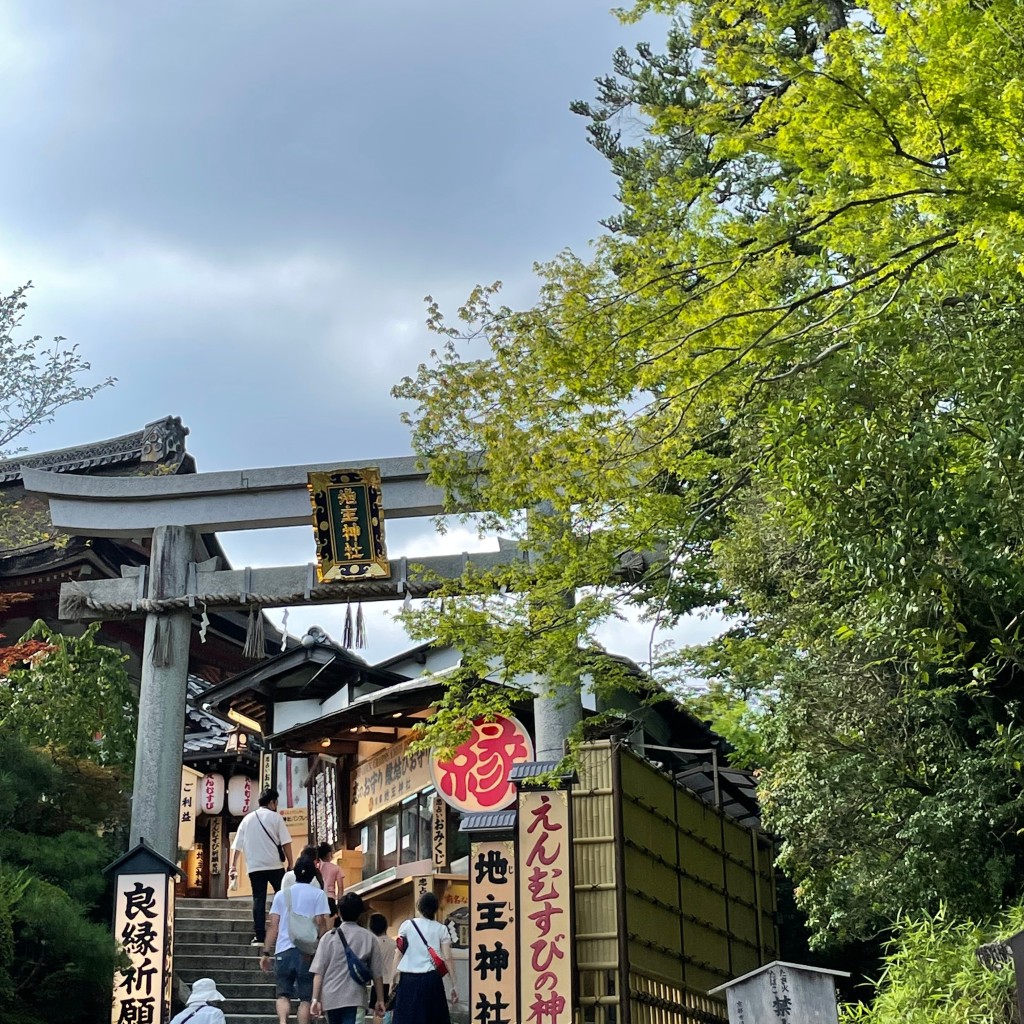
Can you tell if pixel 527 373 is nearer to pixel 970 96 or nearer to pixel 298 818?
pixel 970 96

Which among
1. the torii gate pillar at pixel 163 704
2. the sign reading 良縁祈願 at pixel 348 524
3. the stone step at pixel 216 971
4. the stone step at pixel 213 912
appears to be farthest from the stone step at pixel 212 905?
the sign reading 良縁祈願 at pixel 348 524

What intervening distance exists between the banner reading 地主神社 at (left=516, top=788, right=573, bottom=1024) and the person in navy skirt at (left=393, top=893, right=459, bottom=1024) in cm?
77

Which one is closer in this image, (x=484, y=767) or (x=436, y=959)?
(x=436, y=959)

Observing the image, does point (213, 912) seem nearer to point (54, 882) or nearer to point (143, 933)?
point (54, 882)

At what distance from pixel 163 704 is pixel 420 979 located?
8.32 m

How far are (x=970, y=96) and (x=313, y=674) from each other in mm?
17441

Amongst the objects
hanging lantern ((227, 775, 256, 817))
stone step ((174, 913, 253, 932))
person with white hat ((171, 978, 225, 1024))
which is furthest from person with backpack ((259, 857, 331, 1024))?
hanging lantern ((227, 775, 256, 817))

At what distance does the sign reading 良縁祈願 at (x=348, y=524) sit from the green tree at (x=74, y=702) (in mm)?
3466

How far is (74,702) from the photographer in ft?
57.0

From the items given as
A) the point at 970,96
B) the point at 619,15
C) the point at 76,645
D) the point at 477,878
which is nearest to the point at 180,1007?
the point at 477,878

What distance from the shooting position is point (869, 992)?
16141mm

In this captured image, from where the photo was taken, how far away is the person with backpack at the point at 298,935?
1184 centimetres

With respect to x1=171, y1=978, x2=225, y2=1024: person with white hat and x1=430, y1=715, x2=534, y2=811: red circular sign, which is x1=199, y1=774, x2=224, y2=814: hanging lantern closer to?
x1=430, y1=715, x2=534, y2=811: red circular sign

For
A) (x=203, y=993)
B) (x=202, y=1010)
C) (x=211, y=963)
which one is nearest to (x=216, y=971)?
(x=211, y=963)
